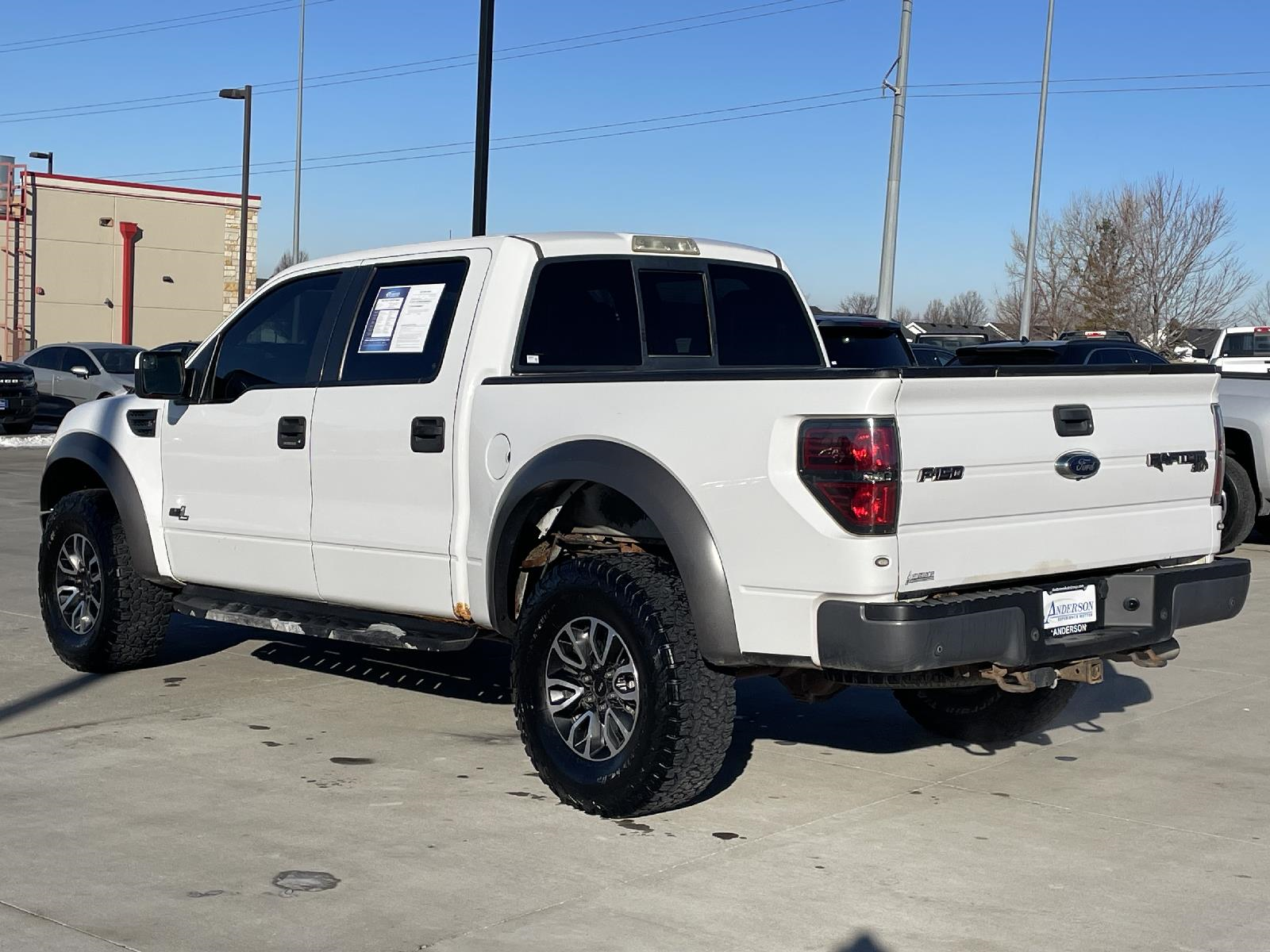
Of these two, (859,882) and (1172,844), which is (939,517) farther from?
(1172,844)

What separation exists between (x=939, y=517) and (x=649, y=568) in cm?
105

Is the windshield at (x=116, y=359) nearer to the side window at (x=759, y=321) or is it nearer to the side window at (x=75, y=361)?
the side window at (x=75, y=361)

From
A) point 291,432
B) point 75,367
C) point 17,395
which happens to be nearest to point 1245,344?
point 75,367

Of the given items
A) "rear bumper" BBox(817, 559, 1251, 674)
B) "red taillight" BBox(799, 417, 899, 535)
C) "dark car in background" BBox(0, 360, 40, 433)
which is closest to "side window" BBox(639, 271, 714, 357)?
"red taillight" BBox(799, 417, 899, 535)

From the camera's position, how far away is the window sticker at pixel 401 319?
6.18 meters

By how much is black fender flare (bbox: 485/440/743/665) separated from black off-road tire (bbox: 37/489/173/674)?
2.70m

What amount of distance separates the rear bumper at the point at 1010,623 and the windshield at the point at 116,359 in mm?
23389

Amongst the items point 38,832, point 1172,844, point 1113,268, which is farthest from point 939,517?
point 1113,268

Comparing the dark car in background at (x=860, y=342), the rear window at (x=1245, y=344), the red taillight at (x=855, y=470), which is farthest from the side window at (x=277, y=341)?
the rear window at (x=1245, y=344)

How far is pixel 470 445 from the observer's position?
19.0 feet

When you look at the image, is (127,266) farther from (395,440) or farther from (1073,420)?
(1073,420)

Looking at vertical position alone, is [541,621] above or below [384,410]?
below

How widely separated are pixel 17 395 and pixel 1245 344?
68.4 feet

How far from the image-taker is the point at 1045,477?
16.4 feet
